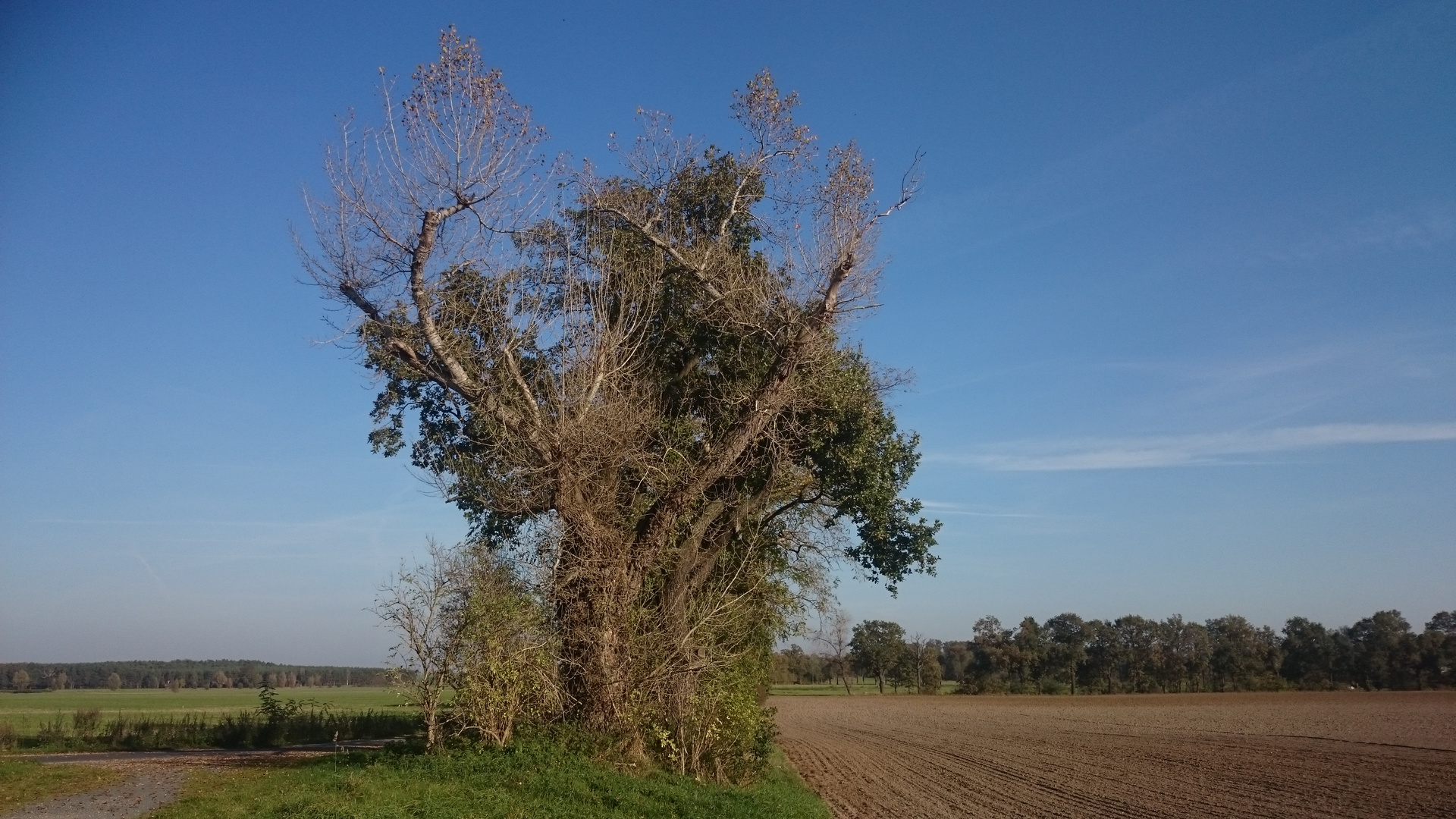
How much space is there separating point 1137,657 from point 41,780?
382 feet

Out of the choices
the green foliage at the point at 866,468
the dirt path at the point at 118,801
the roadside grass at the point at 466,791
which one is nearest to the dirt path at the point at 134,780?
the dirt path at the point at 118,801

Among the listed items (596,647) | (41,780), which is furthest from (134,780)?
(596,647)

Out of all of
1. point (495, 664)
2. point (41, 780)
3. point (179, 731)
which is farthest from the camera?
point (179, 731)

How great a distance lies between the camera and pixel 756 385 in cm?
2020

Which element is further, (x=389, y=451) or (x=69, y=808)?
(x=389, y=451)

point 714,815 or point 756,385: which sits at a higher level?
point 756,385

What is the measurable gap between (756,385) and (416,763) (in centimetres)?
1023

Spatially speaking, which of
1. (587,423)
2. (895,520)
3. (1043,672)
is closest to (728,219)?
(587,423)

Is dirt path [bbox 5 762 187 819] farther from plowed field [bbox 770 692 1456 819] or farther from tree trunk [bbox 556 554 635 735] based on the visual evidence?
plowed field [bbox 770 692 1456 819]

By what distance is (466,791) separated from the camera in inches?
491

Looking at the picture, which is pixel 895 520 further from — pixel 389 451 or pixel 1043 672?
pixel 1043 672

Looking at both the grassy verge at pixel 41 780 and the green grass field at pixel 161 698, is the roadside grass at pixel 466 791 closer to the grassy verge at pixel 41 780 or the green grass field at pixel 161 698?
the grassy verge at pixel 41 780

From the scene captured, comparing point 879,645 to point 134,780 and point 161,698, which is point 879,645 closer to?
point 161,698

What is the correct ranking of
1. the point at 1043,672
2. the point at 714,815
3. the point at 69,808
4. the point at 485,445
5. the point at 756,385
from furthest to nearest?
1. the point at 1043,672
2. the point at 756,385
3. the point at 485,445
4. the point at 714,815
5. the point at 69,808
